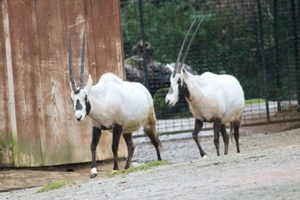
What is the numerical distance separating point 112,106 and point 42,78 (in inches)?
51.0

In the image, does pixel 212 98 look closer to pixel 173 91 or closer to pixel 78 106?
pixel 173 91

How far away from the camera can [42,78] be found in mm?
11352

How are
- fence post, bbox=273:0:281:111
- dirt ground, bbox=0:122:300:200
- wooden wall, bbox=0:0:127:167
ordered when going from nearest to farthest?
dirt ground, bbox=0:122:300:200 → wooden wall, bbox=0:0:127:167 → fence post, bbox=273:0:281:111

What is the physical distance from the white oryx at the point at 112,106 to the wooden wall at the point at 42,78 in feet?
2.52

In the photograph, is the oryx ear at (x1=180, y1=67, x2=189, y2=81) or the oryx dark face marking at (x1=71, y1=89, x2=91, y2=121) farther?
the oryx ear at (x1=180, y1=67, x2=189, y2=81)

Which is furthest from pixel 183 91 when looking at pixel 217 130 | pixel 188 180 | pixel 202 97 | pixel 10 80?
pixel 188 180

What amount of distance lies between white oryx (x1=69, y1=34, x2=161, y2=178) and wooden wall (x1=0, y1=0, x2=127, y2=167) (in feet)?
2.52

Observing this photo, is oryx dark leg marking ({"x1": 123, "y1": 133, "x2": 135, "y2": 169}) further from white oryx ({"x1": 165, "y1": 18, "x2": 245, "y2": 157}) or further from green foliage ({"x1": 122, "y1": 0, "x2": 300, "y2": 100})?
green foliage ({"x1": 122, "y1": 0, "x2": 300, "y2": 100})

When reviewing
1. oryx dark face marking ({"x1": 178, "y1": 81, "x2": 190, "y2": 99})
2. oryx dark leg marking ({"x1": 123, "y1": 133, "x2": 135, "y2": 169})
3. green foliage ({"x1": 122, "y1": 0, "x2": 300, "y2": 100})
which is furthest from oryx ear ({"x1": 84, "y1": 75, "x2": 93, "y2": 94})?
green foliage ({"x1": 122, "y1": 0, "x2": 300, "y2": 100})

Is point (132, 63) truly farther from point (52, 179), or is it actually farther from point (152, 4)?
point (52, 179)

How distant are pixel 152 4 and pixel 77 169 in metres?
12.3

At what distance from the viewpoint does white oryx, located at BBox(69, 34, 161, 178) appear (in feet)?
33.4

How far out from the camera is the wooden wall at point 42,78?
1124 centimetres

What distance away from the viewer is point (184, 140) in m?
15.8
